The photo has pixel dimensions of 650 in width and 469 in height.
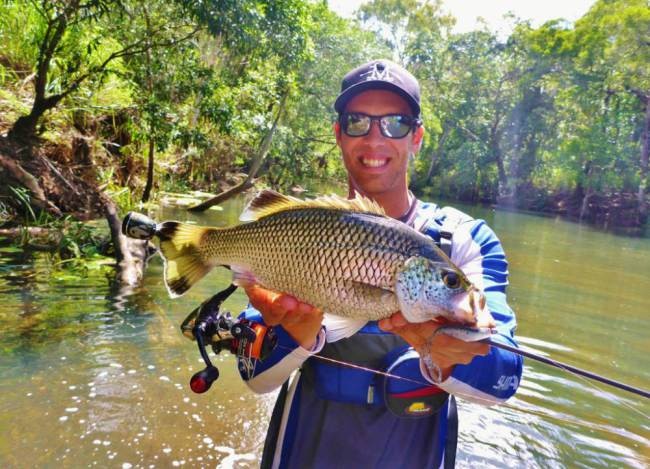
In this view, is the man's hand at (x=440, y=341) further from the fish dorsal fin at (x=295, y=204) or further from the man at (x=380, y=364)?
the fish dorsal fin at (x=295, y=204)

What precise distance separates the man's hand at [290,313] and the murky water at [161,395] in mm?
2123

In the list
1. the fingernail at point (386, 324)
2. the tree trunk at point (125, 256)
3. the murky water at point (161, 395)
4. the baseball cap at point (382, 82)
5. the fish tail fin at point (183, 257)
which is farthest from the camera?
the tree trunk at point (125, 256)

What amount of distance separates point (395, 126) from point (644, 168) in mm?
33574

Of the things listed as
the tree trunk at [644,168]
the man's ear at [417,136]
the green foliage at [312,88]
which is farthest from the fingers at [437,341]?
the tree trunk at [644,168]

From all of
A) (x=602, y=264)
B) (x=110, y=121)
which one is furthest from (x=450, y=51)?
(x=110, y=121)

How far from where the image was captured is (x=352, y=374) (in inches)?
74.0

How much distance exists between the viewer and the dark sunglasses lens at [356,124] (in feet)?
7.03

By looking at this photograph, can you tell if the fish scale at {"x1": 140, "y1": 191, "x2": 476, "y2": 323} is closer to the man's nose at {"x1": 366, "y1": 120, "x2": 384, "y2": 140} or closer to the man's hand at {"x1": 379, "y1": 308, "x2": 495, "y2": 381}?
the man's hand at {"x1": 379, "y1": 308, "x2": 495, "y2": 381}

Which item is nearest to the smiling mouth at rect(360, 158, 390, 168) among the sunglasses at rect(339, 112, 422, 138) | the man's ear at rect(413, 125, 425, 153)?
the sunglasses at rect(339, 112, 422, 138)

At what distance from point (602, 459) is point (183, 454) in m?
3.41

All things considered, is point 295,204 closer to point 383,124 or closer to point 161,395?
point 383,124

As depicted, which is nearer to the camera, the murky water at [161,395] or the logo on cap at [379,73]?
the logo on cap at [379,73]

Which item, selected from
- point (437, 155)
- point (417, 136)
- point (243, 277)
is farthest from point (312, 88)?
point (243, 277)

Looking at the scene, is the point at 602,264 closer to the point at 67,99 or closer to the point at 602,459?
the point at 602,459
